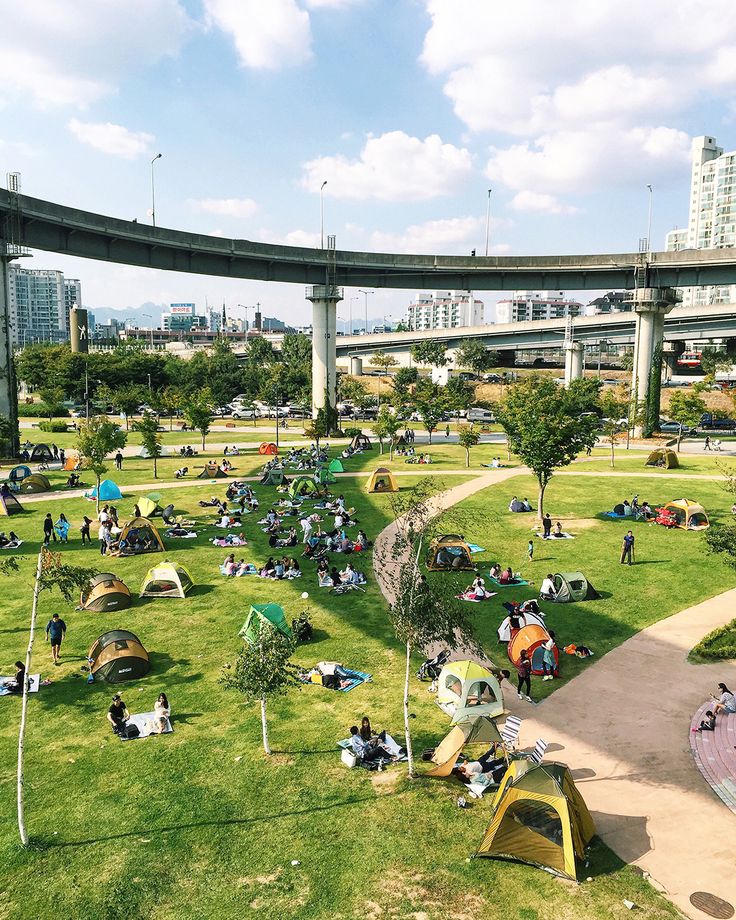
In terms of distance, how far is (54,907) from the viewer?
10977 mm

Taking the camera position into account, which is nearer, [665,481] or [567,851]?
[567,851]

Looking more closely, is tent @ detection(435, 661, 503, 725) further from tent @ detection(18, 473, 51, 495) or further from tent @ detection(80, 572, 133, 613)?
tent @ detection(18, 473, 51, 495)

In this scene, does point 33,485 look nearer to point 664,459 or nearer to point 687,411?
point 664,459

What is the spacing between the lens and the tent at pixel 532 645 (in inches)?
762

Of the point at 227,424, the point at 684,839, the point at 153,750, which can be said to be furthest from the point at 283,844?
the point at 227,424

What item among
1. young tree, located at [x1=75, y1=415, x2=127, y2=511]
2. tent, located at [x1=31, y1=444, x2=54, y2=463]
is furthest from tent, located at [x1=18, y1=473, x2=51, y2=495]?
tent, located at [x1=31, y1=444, x2=54, y2=463]

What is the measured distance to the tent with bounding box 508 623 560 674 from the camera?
19.4 meters

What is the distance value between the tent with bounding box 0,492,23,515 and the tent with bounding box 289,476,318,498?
1458cm

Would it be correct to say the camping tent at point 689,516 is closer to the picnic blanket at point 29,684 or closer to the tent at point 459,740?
the tent at point 459,740

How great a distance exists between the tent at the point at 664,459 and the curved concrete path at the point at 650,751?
93.0 ft

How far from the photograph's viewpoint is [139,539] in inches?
1215

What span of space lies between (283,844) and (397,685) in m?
6.69

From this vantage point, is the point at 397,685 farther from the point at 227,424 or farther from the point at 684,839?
the point at 227,424

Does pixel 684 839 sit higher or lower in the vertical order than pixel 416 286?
lower
